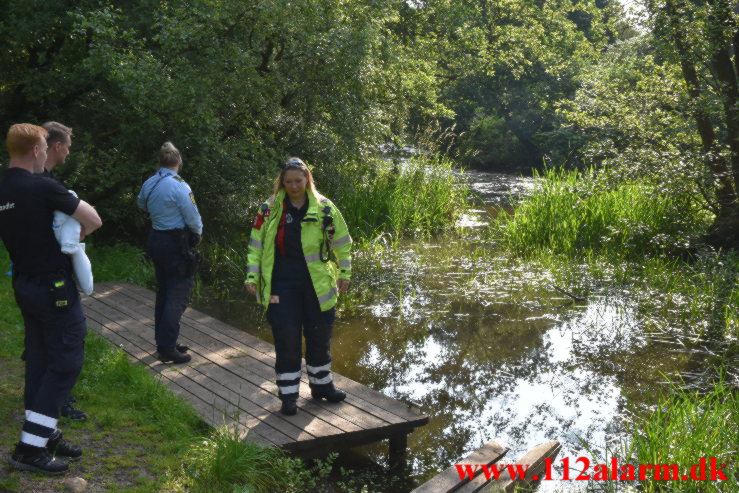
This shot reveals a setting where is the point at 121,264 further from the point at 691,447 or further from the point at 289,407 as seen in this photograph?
the point at 691,447

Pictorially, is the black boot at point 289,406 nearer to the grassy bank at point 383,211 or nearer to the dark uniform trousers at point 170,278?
the dark uniform trousers at point 170,278

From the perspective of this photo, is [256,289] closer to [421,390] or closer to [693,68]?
[421,390]

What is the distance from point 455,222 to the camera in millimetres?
14828

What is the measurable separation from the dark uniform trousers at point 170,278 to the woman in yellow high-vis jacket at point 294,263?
112cm

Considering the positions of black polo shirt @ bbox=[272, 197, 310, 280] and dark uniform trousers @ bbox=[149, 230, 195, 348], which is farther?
dark uniform trousers @ bbox=[149, 230, 195, 348]

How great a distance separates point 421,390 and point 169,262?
2.66 m

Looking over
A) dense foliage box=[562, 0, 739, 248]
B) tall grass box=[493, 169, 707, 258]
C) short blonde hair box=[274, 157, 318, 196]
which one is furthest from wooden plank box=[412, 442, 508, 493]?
dense foliage box=[562, 0, 739, 248]

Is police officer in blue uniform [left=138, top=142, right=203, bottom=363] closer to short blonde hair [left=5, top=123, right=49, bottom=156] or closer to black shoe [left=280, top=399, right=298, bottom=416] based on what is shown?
black shoe [left=280, top=399, right=298, bottom=416]

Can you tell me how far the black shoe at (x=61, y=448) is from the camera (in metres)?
4.27

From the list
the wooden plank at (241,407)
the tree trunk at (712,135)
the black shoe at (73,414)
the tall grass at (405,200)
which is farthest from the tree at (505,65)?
the black shoe at (73,414)

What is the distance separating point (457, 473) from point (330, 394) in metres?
1.25

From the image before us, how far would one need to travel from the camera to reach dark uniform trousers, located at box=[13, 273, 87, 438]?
3992 millimetres

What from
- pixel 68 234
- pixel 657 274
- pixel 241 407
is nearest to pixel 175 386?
pixel 241 407

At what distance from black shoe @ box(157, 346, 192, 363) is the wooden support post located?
1971mm
